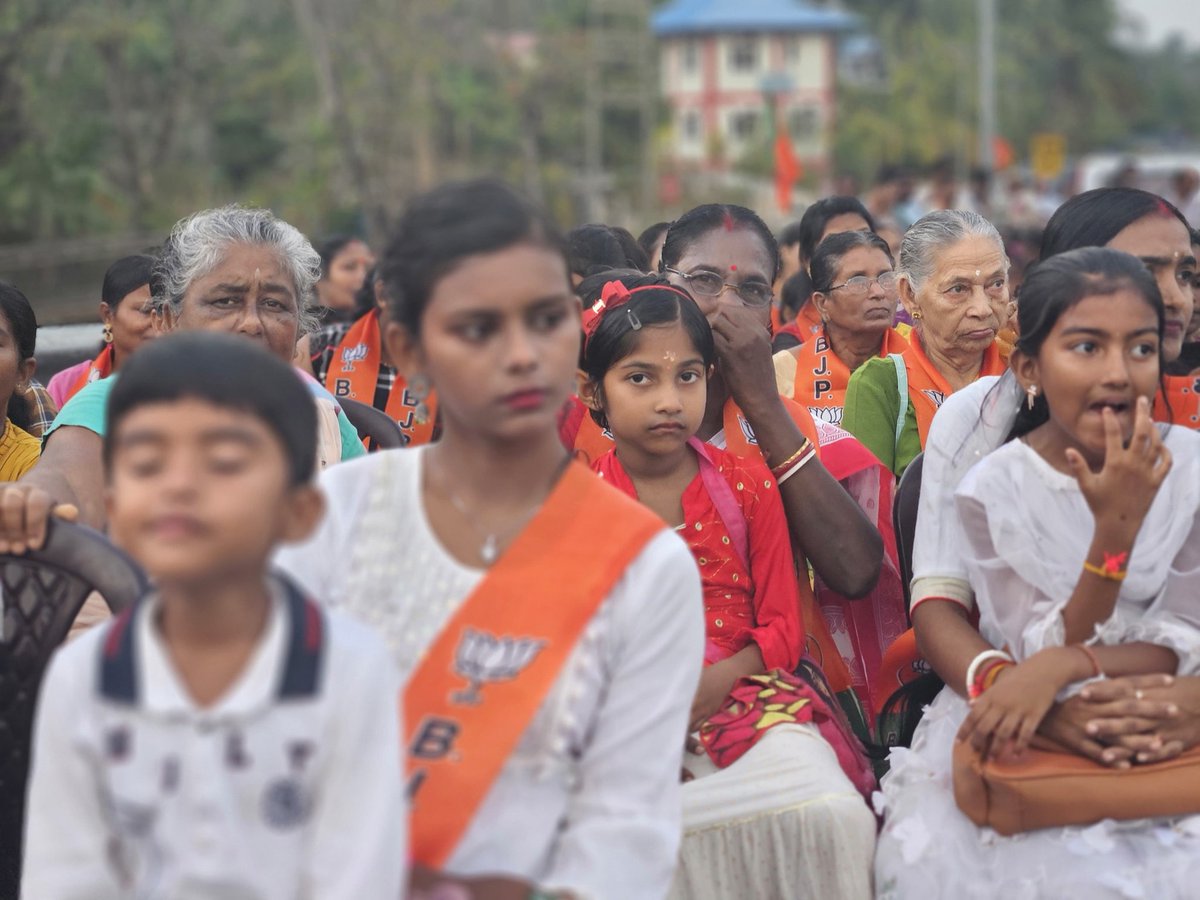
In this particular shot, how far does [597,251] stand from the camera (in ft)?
18.7

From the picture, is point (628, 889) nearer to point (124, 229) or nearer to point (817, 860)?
point (817, 860)

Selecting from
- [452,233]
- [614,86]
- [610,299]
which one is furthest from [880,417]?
[614,86]

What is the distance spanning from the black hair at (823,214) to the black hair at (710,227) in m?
2.14

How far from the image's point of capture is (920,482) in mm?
3717

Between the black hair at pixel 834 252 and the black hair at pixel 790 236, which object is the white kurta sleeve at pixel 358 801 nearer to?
the black hair at pixel 834 252

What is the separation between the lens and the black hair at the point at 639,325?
3885mm

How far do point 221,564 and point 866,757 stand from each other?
201 centimetres

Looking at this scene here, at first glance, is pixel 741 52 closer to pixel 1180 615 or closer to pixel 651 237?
pixel 651 237

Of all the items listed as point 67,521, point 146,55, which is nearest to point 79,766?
point 67,521

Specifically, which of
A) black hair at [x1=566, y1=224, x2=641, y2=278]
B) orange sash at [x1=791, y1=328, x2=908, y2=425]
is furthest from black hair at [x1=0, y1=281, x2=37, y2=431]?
orange sash at [x1=791, y1=328, x2=908, y2=425]

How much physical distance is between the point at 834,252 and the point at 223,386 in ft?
13.6

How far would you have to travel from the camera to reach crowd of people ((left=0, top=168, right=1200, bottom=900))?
224cm

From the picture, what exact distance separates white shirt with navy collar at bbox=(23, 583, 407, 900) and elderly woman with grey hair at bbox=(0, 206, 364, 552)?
169cm

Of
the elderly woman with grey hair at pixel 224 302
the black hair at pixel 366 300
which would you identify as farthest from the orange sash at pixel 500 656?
the black hair at pixel 366 300
